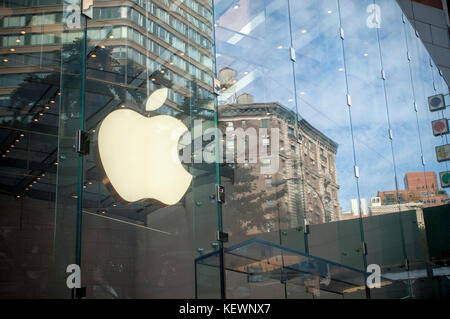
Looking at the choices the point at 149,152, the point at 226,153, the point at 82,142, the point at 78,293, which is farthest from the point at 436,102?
the point at 78,293

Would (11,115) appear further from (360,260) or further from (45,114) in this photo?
(360,260)

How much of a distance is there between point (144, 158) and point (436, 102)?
23.7 ft

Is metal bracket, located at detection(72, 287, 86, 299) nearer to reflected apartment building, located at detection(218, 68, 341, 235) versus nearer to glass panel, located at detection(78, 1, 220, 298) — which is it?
glass panel, located at detection(78, 1, 220, 298)

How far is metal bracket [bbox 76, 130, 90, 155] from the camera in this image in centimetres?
251

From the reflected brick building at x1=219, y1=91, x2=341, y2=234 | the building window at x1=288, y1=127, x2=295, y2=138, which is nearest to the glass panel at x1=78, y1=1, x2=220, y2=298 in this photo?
the reflected brick building at x1=219, y1=91, x2=341, y2=234

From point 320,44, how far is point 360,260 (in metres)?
3.06

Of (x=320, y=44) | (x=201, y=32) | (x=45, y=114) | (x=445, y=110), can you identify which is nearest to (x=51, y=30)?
(x=45, y=114)

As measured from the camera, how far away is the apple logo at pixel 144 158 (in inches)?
135

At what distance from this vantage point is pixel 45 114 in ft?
17.7

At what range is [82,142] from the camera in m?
2.52

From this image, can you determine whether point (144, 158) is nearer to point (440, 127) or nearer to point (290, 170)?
point (290, 170)

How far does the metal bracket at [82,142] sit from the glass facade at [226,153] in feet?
1.00

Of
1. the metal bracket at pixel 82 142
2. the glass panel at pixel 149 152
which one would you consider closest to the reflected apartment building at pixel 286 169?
the glass panel at pixel 149 152
